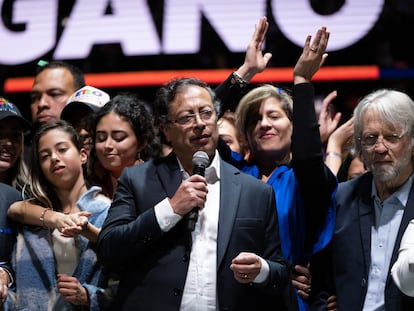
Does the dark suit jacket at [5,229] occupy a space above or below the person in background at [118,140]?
below

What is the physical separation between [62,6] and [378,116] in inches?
130

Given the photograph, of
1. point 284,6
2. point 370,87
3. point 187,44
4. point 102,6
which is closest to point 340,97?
point 370,87

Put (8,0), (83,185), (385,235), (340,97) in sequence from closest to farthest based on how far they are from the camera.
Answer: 1. (385,235)
2. (83,185)
3. (340,97)
4. (8,0)

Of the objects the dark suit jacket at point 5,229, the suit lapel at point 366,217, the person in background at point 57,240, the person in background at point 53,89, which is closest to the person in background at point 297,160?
the suit lapel at point 366,217

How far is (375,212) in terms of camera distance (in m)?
3.02

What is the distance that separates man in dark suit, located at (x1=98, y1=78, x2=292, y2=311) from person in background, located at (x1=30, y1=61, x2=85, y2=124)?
1.25m

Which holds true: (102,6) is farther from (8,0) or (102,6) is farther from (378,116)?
(378,116)

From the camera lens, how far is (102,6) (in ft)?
18.7

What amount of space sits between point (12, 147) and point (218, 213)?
1.14 meters

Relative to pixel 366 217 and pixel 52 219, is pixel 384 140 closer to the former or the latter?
pixel 366 217

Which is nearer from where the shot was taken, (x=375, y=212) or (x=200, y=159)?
(x=200, y=159)

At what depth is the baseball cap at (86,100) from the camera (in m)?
3.84

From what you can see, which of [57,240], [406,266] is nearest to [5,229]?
[57,240]

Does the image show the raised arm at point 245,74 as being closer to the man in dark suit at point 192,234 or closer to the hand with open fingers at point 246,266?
the man in dark suit at point 192,234
